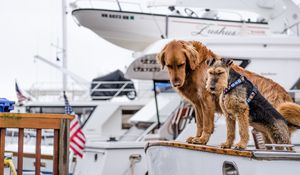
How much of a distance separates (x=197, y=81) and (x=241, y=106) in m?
0.59

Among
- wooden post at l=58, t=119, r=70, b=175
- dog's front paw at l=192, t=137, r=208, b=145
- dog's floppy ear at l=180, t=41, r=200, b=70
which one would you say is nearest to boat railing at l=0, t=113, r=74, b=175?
wooden post at l=58, t=119, r=70, b=175

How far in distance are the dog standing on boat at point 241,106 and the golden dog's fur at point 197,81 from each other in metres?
0.19

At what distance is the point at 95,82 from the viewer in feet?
70.8

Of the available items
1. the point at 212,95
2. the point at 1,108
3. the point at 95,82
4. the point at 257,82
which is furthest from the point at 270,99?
the point at 95,82

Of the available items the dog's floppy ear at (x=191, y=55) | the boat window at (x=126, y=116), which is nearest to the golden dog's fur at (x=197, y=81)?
the dog's floppy ear at (x=191, y=55)

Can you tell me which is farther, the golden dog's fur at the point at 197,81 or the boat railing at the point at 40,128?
the boat railing at the point at 40,128

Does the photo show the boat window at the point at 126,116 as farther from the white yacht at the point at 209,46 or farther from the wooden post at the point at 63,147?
the wooden post at the point at 63,147

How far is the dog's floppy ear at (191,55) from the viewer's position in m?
4.74

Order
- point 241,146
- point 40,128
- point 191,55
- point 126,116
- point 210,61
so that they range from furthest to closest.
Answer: point 126,116
point 40,128
point 191,55
point 210,61
point 241,146

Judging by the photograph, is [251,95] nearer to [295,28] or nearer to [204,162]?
[204,162]

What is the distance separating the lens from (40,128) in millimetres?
6523

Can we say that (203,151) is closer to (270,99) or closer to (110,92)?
(270,99)

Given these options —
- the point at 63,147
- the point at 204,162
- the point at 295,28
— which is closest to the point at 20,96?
the point at 295,28

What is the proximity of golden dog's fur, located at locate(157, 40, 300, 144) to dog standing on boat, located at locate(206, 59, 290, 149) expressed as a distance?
19cm
